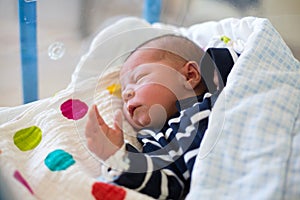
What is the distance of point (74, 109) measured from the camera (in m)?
0.90

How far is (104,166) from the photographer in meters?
0.71

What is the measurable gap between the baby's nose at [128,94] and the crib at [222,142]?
0.04 metres

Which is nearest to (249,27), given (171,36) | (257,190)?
(171,36)

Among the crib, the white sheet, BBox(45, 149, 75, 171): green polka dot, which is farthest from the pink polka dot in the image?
the white sheet

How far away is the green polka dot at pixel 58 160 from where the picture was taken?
2.39 ft

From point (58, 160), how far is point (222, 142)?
25cm

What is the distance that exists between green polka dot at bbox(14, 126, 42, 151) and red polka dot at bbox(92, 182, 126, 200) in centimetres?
17

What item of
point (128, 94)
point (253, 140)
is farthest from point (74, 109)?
point (253, 140)

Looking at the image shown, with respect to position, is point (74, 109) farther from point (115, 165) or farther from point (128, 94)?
point (115, 165)

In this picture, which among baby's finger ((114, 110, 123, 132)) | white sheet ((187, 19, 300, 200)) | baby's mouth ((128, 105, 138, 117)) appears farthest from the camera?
baby's mouth ((128, 105, 138, 117))

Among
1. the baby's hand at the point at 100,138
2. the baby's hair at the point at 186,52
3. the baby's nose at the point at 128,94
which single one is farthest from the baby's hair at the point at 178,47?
the baby's hand at the point at 100,138

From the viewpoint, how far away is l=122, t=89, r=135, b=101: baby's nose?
862 millimetres

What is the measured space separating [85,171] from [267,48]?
0.37 meters

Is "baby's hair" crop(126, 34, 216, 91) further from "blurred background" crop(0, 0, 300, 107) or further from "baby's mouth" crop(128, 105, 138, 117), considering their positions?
"blurred background" crop(0, 0, 300, 107)
